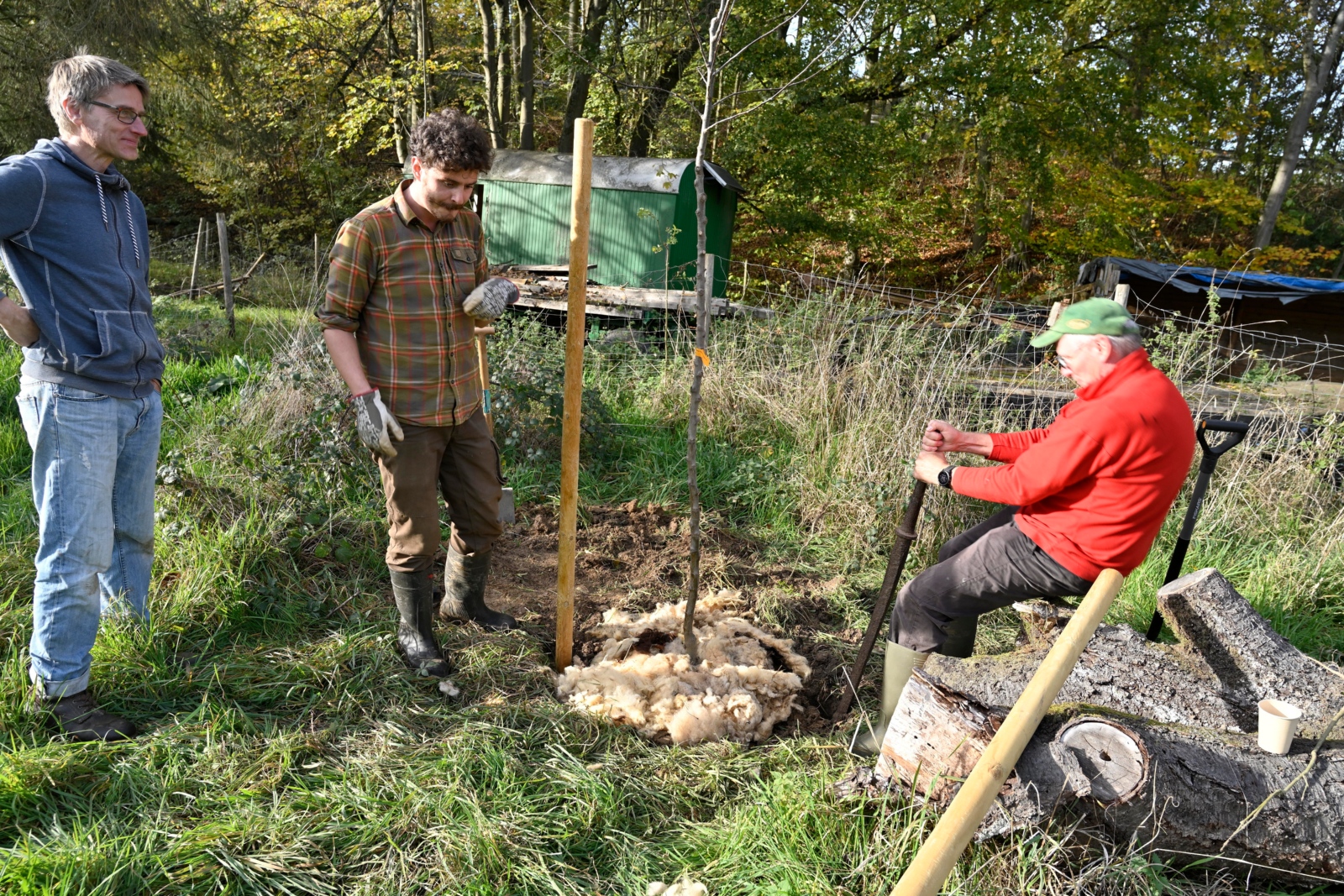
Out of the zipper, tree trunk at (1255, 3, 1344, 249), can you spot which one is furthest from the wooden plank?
tree trunk at (1255, 3, 1344, 249)

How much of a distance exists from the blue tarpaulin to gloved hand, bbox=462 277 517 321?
1150 cm

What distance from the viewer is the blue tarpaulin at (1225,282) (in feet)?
39.6

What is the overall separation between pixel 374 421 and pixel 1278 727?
9.27ft

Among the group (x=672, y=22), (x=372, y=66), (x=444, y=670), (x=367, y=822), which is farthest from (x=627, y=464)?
(x=372, y=66)

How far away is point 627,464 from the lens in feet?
17.2

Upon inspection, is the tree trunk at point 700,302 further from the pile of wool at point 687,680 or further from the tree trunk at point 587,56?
the tree trunk at point 587,56

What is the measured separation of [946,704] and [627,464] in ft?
10.4

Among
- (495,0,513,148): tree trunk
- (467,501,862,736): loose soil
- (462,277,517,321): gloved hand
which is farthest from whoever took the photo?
(495,0,513,148): tree trunk

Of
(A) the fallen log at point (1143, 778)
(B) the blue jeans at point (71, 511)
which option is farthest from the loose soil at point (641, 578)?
(B) the blue jeans at point (71, 511)

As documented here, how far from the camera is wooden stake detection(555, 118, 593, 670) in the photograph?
2.69 m

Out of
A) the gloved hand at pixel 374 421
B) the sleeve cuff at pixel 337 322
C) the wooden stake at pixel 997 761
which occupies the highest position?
the sleeve cuff at pixel 337 322

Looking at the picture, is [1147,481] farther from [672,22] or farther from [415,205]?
[672,22]

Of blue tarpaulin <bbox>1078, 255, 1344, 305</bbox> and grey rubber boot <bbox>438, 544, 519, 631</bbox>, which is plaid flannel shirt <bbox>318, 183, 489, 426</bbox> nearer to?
grey rubber boot <bbox>438, 544, 519, 631</bbox>

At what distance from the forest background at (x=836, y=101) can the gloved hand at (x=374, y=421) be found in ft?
33.0
